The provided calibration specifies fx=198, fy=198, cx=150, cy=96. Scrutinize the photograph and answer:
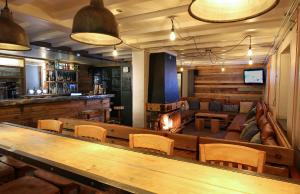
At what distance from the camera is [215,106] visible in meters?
7.71

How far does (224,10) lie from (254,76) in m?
7.10

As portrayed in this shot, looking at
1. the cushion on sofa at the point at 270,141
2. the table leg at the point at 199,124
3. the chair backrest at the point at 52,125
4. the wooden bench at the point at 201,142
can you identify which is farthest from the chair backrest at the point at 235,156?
the table leg at the point at 199,124

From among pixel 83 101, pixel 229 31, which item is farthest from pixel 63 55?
pixel 229 31

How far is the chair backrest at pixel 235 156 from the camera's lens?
128cm

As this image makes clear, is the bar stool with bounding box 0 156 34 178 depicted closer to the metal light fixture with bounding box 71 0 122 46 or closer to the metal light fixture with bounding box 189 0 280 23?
the metal light fixture with bounding box 71 0 122 46

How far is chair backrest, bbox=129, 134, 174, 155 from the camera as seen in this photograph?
154 cm

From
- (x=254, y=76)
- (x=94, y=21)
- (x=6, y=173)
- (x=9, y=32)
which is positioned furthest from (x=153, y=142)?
(x=254, y=76)

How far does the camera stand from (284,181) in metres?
1.04

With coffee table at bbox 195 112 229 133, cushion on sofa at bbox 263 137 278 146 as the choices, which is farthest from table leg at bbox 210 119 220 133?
cushion on sofa at bbox 263 137 278 146

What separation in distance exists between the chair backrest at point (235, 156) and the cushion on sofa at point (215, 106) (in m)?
6.57

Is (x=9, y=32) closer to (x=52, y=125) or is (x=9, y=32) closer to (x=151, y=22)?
(x=52, y=125)

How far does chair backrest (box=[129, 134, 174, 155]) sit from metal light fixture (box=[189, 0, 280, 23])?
910 millimetres

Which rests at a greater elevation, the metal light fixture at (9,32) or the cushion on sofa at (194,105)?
the metal light fixture at (9,32)

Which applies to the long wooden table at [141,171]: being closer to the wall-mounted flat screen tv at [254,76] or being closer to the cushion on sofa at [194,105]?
the cushion on sofa at [194,105]
